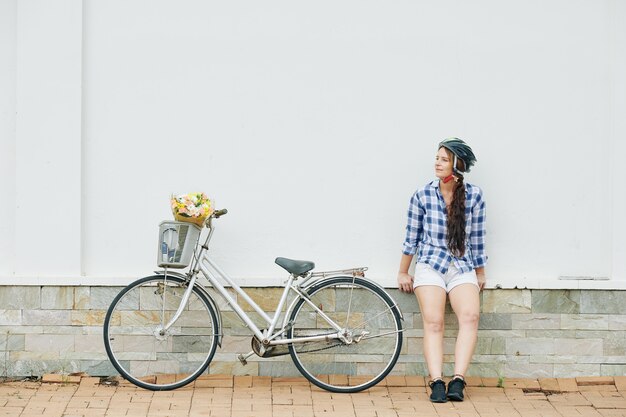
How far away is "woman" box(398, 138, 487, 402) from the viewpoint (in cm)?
760

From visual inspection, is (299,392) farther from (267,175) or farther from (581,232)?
(581,232)

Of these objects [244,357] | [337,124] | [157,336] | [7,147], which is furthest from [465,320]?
[7,147]

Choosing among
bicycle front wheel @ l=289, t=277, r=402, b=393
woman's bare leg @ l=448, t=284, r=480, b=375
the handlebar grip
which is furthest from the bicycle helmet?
the handlebar grip

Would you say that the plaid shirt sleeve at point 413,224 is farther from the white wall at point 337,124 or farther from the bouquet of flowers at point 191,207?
the bouquet of flowers at point 191,207

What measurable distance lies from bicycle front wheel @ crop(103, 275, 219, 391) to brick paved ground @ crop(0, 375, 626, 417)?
17 centimetres

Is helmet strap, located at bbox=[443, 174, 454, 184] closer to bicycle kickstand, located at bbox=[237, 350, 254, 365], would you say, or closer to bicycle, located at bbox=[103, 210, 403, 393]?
bicycle, located at bbox=[103, 210, 403, 393]

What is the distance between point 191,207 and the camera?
748cm

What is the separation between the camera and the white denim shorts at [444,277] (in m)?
7.68

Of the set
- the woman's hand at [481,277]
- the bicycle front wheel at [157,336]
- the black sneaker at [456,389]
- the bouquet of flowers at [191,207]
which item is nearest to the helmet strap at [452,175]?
the woman's hand at [481,277]

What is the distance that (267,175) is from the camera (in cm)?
800

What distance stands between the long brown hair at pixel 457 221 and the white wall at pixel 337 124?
361 millimetres

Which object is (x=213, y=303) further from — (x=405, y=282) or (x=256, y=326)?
(x=405, y=282)

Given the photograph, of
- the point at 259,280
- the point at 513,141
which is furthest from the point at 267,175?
the point at 513,141

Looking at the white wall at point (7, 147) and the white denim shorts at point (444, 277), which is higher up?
the white wall at point (7, 147)
